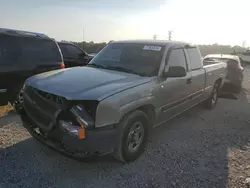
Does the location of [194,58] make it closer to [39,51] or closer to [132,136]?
[132,136]

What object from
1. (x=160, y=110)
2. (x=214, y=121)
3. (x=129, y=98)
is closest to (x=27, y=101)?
(x=129, y=98)

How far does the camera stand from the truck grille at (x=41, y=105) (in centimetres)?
334

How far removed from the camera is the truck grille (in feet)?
11.0

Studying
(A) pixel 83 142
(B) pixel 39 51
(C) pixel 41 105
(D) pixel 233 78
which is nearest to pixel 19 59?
(B) pixel 39 51

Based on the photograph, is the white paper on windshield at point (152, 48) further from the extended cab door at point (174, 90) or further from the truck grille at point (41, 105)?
the truck grille at point (41, 105)

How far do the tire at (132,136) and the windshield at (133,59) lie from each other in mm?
807

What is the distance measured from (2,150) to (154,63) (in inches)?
111

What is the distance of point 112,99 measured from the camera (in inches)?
131

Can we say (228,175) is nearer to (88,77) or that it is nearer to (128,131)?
(128,131)

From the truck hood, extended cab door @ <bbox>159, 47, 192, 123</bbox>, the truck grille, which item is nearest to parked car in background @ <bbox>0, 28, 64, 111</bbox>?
the truck grille

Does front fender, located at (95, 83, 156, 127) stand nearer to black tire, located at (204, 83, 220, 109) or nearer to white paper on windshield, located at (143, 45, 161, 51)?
white paper on windshield, located at (143, 45, 161, 51)

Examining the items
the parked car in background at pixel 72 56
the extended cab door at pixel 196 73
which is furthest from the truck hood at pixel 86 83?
the parked car in background at pixel 72 56

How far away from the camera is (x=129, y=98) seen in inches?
141

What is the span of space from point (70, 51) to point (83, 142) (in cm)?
772
